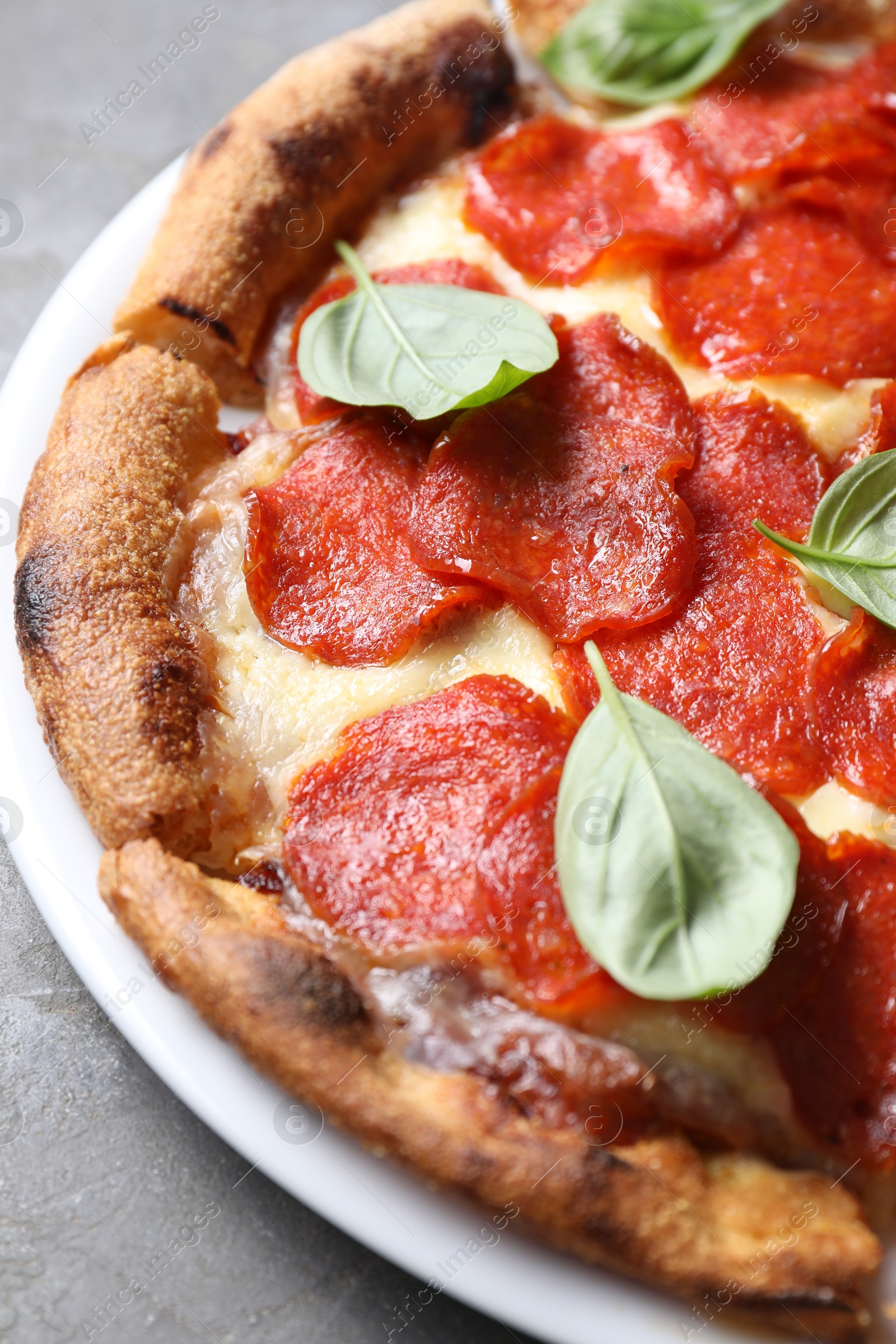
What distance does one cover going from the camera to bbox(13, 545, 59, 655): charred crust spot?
247 centimetres

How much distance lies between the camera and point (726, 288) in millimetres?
3070

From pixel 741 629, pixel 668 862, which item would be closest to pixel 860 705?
pixel 741 629

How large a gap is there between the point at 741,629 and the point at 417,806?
81 centimetres

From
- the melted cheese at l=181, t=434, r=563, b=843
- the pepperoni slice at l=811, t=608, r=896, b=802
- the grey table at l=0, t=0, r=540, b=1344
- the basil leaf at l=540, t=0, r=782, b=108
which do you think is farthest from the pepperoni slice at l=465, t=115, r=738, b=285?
the grey table at l=0, t=0, r=540, b=1344

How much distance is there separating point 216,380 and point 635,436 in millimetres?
1071

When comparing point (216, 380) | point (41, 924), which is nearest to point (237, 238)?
point (216, 380)

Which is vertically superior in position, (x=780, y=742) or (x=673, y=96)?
(x=673, y=96)

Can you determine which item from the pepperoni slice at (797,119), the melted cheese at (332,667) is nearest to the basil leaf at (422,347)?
the melted cheese at (332,667)

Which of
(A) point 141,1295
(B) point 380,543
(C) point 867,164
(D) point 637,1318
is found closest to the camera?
(D) point 637,1318

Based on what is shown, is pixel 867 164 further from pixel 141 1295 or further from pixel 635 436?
pixel 141 1295

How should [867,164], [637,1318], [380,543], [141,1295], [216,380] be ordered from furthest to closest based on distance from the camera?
[867,164] → [216,380] → [380,543] → [141,1295] → [637,1318]

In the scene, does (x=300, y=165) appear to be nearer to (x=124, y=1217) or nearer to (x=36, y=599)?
(x=36, y=599)

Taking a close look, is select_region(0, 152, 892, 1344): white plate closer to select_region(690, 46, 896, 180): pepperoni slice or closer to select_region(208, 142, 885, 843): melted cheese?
select_region(208, 142, 885, 843): melted cheese

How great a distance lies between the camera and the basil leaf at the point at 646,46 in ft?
11.4
